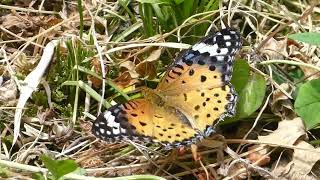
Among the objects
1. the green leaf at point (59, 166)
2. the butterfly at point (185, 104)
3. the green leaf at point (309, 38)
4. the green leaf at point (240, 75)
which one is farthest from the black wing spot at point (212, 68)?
the green leaf at point (59, 166)

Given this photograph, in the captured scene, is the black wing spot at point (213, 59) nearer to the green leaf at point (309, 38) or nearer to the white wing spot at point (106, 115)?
the green leaf at point (309, 38)

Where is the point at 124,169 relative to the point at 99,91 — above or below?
below

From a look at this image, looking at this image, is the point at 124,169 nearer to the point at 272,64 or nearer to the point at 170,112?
the point at 170,112

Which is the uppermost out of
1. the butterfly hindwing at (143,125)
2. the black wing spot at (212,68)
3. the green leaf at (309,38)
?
the green leaf at (309,38)

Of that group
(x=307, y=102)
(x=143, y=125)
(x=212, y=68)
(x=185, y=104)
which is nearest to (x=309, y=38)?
(x=307, y=102)

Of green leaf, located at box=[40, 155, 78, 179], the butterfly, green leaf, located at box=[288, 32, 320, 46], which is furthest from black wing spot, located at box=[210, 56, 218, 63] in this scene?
green leaf, located at box=[40, 155, 78, 179]

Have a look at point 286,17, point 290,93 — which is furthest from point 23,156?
point 286,17

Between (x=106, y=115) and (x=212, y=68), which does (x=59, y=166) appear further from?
(x=212, y=68)

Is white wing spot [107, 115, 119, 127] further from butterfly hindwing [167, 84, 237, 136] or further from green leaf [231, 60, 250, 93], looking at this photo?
green leaf [231, 60, 250, 93]
